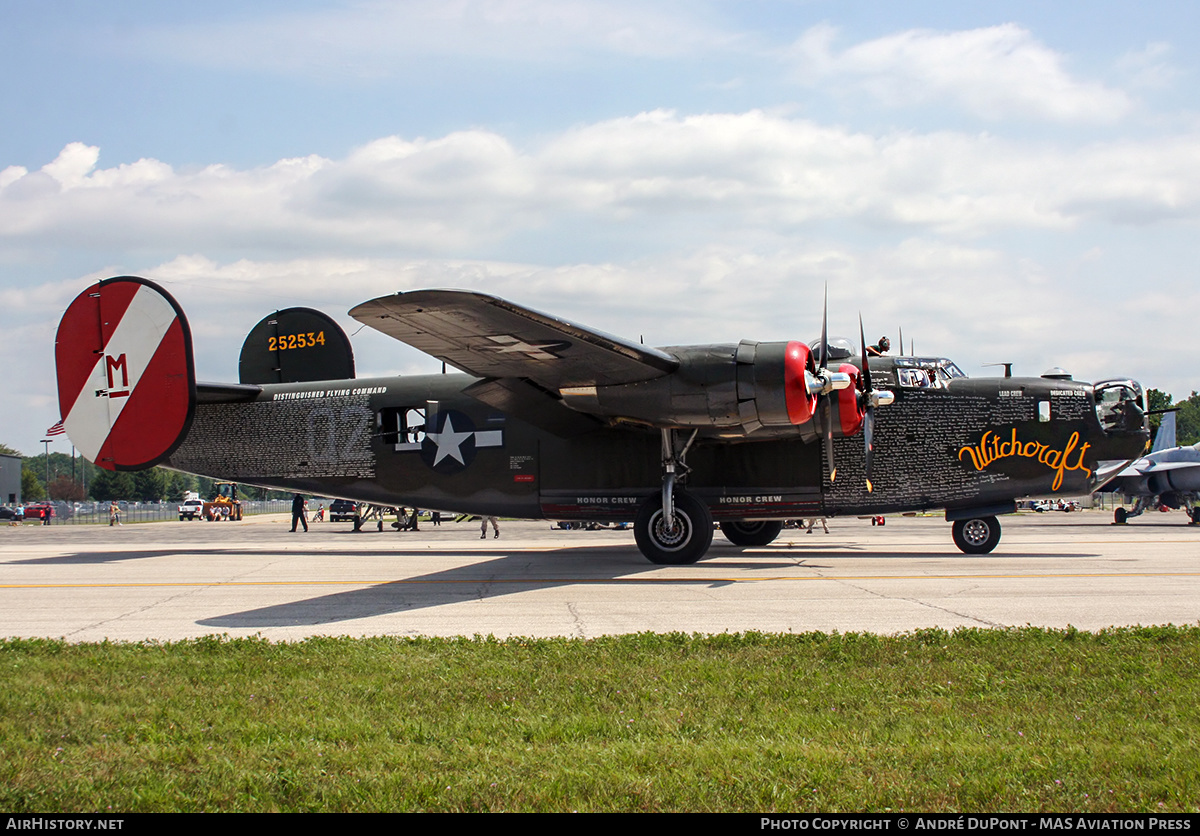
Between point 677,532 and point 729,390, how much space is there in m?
2.83

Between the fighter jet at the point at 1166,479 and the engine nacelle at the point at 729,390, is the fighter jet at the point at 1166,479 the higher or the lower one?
the lower one

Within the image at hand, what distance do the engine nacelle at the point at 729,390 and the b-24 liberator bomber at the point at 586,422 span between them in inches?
1.2

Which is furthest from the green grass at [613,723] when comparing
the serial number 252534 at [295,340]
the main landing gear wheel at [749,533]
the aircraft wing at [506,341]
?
the serial number 252534 at [295,340]

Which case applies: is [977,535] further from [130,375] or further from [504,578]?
[130,375]

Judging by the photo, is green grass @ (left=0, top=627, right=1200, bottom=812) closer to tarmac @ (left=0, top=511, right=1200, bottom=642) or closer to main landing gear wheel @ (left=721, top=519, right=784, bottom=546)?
tarmac @ (left=0, top=511, right=1200, bottom=642)

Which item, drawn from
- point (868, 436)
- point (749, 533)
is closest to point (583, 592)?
point (868, 436)

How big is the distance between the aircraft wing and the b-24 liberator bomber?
0.04 metres

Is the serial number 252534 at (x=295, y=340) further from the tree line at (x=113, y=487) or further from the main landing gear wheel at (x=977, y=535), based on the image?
the tree line at (x=113, y=487)

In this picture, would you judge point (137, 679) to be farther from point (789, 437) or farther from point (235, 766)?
point (789, 437)

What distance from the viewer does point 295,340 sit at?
20.4 meters

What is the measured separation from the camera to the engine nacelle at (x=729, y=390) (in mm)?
13156

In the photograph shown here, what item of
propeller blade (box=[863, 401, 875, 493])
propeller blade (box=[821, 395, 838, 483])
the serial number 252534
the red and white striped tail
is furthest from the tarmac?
the serial number 252534
